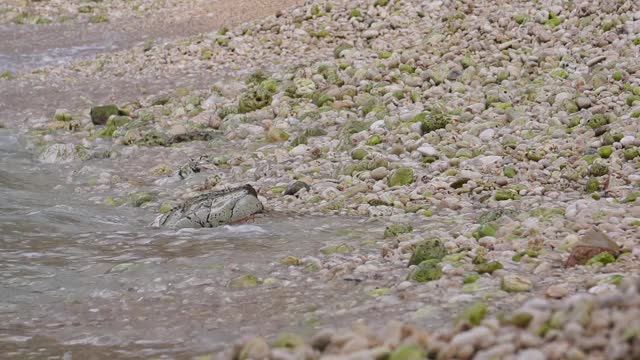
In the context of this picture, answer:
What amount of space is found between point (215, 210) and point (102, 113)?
6.10 meters

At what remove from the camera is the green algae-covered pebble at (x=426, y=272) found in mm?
6109

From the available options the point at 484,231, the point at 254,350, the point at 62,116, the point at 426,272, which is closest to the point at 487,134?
the point at 484,231

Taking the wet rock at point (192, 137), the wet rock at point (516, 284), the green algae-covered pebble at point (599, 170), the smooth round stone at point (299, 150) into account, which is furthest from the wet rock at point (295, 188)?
the wet rock at point (516, 284)

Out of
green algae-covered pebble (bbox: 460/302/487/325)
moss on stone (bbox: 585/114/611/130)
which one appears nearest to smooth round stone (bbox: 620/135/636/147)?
moss on stone (bbox: 585/114/611/130)

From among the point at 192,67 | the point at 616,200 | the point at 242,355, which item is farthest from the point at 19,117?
the point at 242,355

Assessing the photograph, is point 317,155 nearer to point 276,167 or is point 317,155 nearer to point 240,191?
point 276,167

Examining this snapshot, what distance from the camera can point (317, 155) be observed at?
1070cm

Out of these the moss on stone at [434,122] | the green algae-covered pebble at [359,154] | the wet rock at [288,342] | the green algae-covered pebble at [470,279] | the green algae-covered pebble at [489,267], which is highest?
the moss on stone at [434,122]

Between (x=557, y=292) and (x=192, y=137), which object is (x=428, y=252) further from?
(x=192, y=137)

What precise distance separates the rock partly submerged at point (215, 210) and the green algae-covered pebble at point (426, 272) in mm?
2844

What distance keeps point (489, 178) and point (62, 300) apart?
4.28 meters

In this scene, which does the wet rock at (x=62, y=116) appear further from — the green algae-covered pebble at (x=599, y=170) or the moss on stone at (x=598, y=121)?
the green algae-covered pebble at (x=599, y=170)

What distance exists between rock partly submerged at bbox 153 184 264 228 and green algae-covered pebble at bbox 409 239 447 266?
256 cm

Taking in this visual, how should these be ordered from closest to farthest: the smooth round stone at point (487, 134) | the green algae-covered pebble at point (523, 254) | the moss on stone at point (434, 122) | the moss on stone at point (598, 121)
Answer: the green algae-covered pebble at point (523, 254)
the moss on stone at point (598, 121)
the smooth round stone at point (487, 134)
the moss on stone at point (434, 122)
